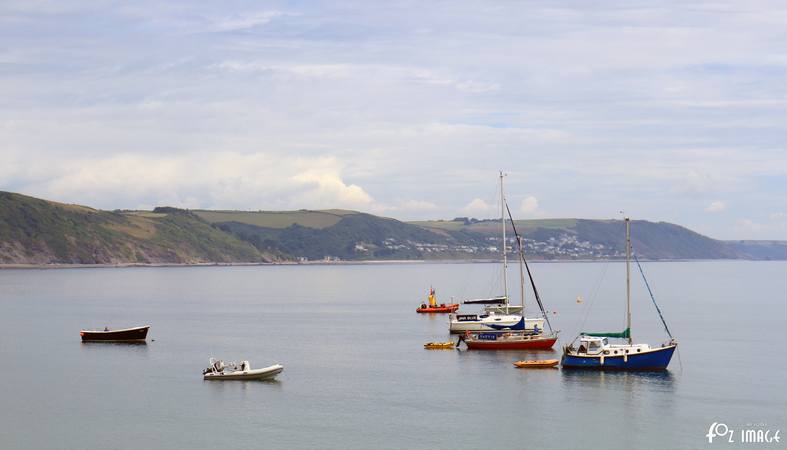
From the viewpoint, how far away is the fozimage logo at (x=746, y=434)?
66.0 metres

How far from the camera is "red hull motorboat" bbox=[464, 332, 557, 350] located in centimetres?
11069

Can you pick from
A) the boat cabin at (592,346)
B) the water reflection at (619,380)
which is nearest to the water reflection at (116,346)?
the boat cabin at (592,346)

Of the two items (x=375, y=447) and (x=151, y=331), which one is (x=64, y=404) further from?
(x=151, y=331)

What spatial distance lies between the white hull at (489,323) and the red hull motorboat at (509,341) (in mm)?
6704

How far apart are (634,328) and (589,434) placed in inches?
3090

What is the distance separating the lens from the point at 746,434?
2667 inches

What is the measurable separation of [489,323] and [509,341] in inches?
514

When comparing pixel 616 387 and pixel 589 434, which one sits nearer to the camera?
pixel 589 434

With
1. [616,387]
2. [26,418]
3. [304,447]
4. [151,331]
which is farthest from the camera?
[151,331]

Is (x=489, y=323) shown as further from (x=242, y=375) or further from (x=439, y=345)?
(x=242, y=375)

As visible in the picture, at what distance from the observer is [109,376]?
94.1m

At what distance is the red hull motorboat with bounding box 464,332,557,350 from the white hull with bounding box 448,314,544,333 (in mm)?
6704

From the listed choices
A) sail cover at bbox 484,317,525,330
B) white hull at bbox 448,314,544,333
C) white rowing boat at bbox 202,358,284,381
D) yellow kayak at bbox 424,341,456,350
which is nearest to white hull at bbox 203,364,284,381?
white rowing boat at bbox 202,358,284,381

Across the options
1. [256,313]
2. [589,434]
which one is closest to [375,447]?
[589,434]
